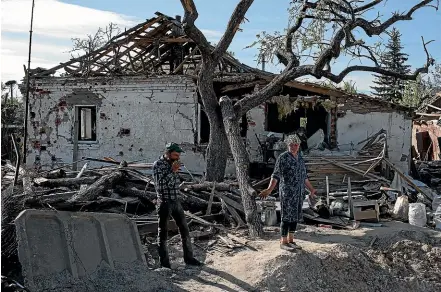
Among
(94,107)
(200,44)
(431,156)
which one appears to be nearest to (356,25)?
(200,44)

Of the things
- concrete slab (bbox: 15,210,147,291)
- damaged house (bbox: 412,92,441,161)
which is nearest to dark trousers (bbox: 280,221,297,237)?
concrete slab (bbox: 15,210,147,291)

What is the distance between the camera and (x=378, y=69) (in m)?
12.4

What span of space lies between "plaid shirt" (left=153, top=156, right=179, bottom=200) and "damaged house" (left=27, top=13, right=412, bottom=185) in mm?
8490

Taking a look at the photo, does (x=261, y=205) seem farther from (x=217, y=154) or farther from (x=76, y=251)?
(x=76, y=251)

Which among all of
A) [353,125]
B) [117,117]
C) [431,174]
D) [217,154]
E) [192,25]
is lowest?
[431,174]

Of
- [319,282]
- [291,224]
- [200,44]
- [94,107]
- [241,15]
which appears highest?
[241,15]

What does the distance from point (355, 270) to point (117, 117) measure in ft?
36.9

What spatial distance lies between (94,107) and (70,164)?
217cm

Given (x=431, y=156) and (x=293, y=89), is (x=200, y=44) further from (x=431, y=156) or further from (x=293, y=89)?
(x=431, y=156)

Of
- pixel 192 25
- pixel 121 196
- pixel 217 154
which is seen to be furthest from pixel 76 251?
pixel 192 25

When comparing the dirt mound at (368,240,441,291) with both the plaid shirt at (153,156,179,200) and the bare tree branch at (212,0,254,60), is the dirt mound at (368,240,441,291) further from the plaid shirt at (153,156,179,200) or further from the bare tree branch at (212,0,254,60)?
the bare tree branch at (212,0,254,60)

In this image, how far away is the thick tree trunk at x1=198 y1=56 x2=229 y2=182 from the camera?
12156 mm

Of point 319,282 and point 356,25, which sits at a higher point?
point 356,25

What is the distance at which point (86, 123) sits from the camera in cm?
1852
